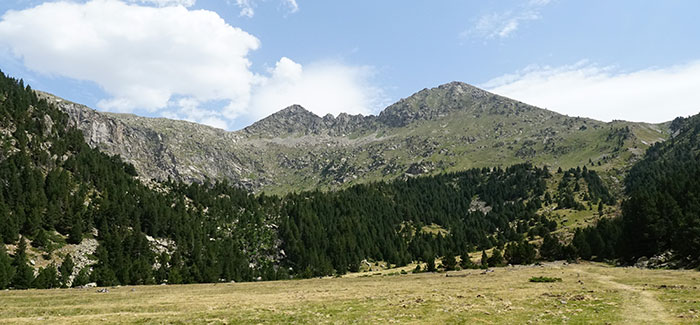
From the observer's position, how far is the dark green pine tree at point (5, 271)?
61.8 metres

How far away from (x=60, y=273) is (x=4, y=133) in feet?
236

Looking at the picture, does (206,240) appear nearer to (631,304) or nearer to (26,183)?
(26,183)

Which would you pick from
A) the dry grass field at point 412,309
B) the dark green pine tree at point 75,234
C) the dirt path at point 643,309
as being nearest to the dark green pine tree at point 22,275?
the dark green pine tree at point 75,234

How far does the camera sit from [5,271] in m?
63.2

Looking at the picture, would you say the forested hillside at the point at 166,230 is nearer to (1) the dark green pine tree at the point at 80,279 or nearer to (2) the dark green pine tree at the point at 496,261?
(1) the dark green pine tree at the point at 80,279

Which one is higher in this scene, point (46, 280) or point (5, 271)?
point (5, 271)

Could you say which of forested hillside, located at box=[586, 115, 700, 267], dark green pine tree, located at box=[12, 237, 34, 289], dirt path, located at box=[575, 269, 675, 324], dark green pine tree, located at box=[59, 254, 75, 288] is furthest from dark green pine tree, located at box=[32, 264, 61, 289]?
forested hillside, located at box=[586, 115, 700, 267]

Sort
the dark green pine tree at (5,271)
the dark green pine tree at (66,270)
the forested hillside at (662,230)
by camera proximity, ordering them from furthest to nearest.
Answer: the dark green pine tree at (66,270) < the forested hillside at (662,230) < the dark green pine tree at (5,271)

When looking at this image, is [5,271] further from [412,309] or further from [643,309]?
[643,309]

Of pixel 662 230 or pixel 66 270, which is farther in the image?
pixel 662 230

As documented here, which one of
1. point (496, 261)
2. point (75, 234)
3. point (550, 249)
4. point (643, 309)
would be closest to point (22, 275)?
point (75, 234)

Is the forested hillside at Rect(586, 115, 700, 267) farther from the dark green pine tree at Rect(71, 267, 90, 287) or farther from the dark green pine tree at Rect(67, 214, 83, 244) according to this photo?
the dark green pine tree at Rect(67, 214, 83, 244)

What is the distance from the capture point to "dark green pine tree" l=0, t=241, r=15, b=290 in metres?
61.8

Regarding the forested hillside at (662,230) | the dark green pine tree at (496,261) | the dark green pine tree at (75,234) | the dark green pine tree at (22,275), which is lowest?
the dark green pine tree at (496,261)
